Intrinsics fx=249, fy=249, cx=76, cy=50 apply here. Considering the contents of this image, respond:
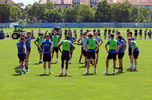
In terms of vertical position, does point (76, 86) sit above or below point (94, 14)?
below

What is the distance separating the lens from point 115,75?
12.4 meters

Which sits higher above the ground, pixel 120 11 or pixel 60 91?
pixel 120 11

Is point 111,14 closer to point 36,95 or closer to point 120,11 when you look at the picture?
point 120,11

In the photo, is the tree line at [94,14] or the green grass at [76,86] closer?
the green grass at [76,86]

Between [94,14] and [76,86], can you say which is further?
[94,14]

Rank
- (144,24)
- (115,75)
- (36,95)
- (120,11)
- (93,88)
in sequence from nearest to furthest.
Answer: (36,95)
(93,88)
(115,75)
(144,24)
(120,11)

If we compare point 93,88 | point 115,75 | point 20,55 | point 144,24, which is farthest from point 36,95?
point 144,24

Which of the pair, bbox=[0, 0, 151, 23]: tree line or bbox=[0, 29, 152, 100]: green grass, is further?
bbox=[0, 0, 151, 23]: tree line

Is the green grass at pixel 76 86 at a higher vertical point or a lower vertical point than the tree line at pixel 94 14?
lower

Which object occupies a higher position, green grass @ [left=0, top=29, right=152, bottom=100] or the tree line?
the tree line

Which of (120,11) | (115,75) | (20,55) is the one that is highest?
(120,11)

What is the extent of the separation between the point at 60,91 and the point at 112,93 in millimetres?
1908

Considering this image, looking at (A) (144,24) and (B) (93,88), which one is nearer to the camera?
(B) (93,88)

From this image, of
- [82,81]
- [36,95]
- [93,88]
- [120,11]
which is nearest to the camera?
[36,95]
